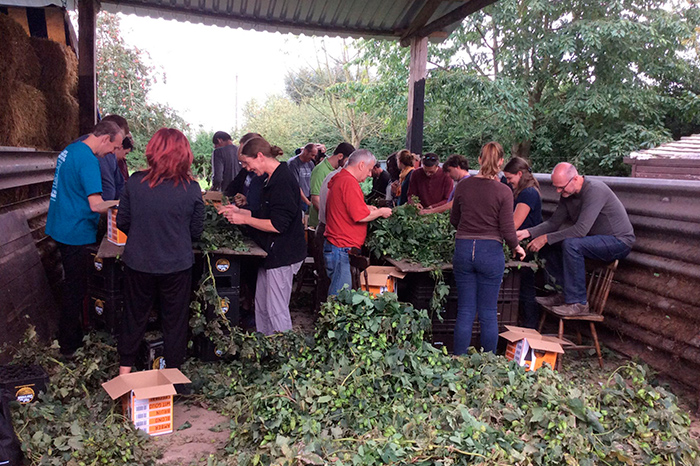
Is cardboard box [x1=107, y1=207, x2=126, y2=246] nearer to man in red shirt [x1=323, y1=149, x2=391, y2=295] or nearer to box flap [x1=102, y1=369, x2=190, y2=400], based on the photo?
box flap [x1=102, y1=369, x2=190, y2=400]

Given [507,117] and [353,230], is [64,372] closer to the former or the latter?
[353,230]

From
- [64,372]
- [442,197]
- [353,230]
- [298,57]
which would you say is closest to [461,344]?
[353,230]

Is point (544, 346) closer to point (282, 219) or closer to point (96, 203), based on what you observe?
point (282, 219)

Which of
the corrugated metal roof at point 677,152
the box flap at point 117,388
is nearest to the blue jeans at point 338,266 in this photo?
the box flap at point 117,388

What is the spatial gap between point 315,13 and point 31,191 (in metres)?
4.68

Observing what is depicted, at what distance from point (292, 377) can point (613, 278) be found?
4.03 metres

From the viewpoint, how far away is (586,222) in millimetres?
5527

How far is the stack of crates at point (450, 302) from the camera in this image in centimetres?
545

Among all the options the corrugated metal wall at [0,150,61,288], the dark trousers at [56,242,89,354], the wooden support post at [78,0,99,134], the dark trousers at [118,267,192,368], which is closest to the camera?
the dark trousers at [118,267,192,368]

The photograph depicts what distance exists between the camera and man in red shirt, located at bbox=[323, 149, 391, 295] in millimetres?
5129

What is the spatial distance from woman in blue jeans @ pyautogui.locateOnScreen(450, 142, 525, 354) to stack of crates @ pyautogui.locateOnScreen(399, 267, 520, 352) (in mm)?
579

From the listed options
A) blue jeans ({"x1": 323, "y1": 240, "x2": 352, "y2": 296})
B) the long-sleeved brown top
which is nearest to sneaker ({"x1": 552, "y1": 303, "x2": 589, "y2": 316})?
the long-sleeved brown top

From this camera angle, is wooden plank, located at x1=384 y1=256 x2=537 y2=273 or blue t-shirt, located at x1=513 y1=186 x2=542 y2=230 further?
blue t-shirt, located at x1=513 y1=186 x2=542 y2=230

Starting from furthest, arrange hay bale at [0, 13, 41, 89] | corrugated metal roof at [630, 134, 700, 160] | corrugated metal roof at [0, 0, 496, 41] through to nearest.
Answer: corrugated metal roof at [630, 134, 700, 160] → corrugated metal roof at [0, 0, 496, 41] → hay bale at [0, 13, 41, 89]
